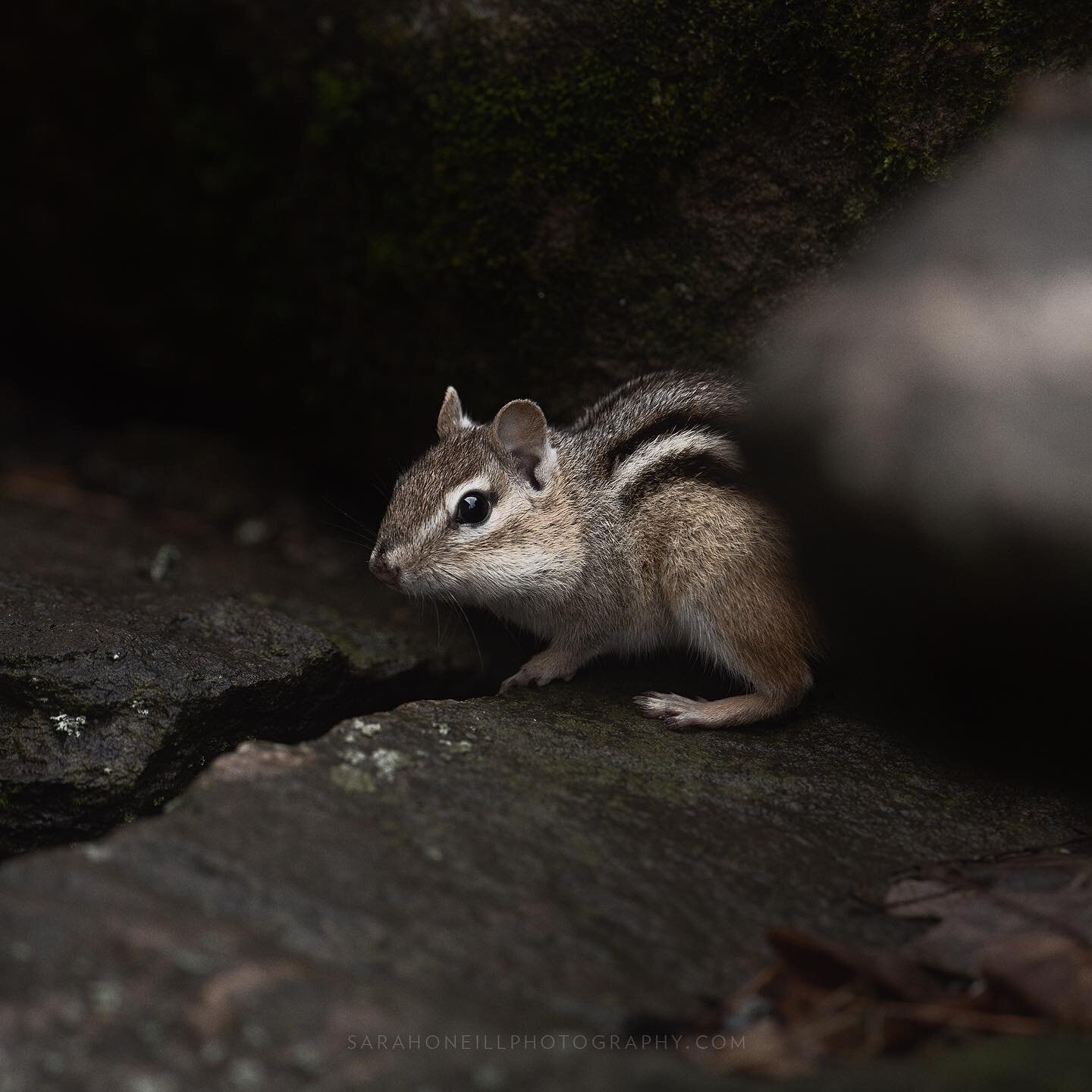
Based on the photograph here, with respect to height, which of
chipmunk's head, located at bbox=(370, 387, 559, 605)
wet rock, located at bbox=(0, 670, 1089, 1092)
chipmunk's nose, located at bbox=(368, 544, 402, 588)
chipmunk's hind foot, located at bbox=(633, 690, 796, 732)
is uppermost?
chipmunk's head, located at bbox=(370, 387, 559, 605)

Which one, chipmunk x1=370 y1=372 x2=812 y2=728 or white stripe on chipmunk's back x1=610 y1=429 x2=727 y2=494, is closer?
chipmunk x1=370 y1=372 x2=812 y2=728

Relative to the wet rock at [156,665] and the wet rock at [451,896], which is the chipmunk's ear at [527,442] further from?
the wet rock at [451,896]

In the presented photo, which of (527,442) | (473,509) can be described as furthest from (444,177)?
(473,509)

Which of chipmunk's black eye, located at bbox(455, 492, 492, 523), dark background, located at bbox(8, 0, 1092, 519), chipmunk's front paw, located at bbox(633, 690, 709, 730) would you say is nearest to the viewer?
chipmunk's front paw, located at bbox(633, 690, 709, 730)

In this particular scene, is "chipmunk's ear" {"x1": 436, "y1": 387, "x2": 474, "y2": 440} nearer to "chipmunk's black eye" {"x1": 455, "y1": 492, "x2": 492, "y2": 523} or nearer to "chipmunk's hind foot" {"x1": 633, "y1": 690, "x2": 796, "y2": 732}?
"chipmunk's black eye" {"x1": 455, "y1": 492, "x2": 492, "y2": 523}

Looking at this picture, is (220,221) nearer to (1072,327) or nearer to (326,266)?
(326,266)

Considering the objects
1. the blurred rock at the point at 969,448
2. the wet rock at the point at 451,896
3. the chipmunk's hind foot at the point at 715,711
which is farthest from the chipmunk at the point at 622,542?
the wet rock at the point at 451,896

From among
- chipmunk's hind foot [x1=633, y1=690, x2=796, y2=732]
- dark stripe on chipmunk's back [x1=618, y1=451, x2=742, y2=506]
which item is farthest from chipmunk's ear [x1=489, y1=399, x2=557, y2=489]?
chipmunk's hind foot [x1=633, y1=690, x2=796, y2=732]

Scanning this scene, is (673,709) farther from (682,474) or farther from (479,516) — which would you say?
(479,516)

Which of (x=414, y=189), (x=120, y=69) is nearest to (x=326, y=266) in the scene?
(x=414, y=189)
